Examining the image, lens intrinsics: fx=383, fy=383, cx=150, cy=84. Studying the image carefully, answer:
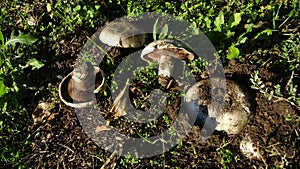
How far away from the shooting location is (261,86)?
3316mm

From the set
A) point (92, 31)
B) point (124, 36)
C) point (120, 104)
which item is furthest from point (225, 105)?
point (92, 31)

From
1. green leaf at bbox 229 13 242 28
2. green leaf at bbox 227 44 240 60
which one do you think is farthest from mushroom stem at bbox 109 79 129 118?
green leaf at bbox 229 13 242 28

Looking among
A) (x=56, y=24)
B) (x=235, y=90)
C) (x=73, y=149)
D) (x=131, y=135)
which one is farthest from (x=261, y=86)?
(x=56, y=24)

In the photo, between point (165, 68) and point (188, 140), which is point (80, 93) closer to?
point (165, 68)

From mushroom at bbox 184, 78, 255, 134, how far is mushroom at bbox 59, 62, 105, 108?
3.21 ft

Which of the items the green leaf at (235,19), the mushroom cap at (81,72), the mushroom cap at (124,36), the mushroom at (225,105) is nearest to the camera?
the mushroom at (225,105)

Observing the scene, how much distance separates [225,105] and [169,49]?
726 millimetres

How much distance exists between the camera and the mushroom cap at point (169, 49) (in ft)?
11.5

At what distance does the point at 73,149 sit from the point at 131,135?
0.59m

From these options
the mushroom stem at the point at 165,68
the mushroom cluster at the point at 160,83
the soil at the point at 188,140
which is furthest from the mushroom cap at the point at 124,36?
the mushroom stem at the point at 165,68

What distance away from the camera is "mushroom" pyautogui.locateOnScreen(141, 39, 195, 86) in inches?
138

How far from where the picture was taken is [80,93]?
3.80 metres

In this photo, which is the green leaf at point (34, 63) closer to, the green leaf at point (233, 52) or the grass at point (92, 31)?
the grass at point (92, 31)

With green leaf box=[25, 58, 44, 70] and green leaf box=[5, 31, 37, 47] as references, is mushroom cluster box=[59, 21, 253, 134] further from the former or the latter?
green leaf box=[5, 31, 37, 47]
